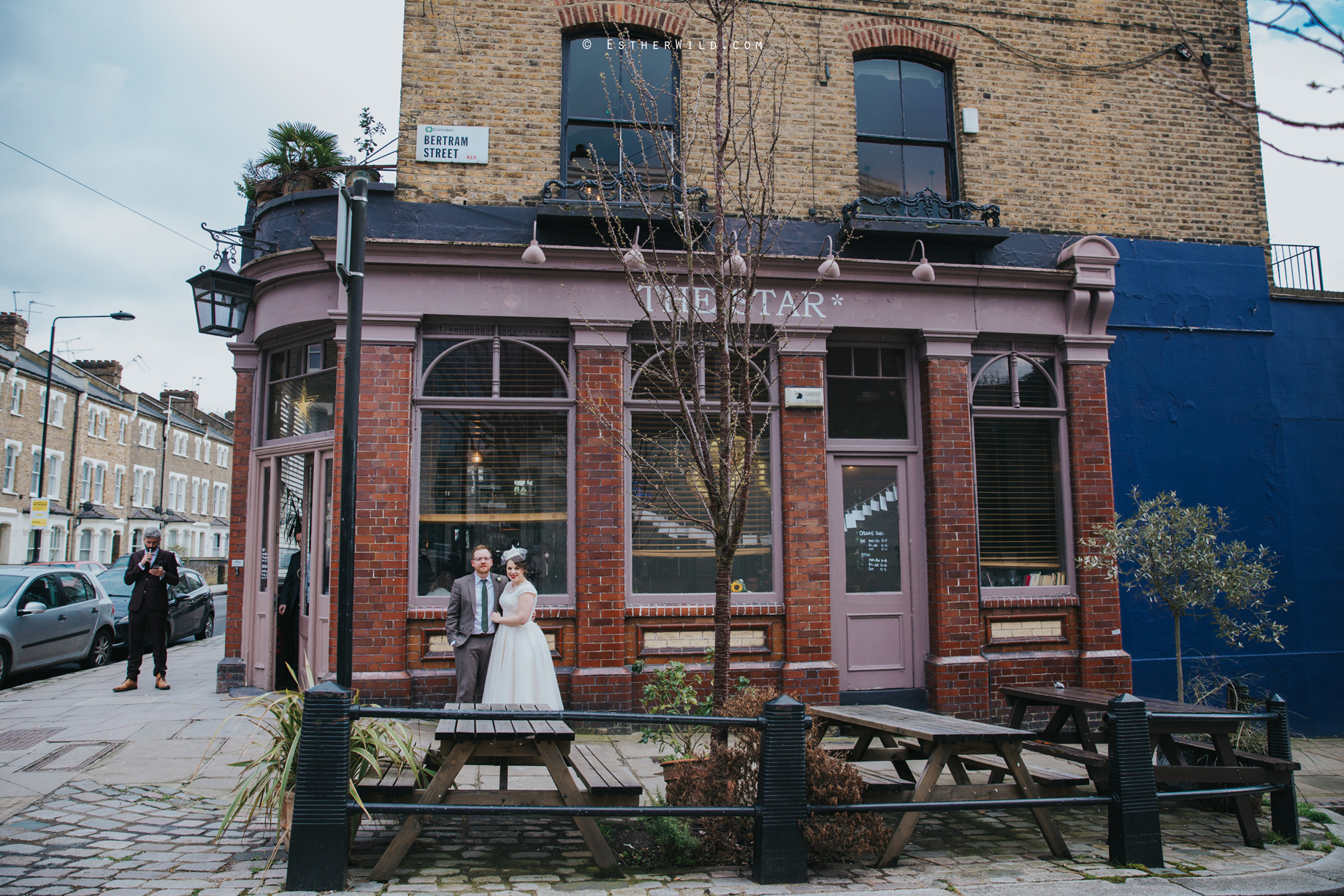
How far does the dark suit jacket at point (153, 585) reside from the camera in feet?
31.9

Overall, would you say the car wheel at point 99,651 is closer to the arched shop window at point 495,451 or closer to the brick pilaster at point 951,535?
the arched shop window at point 495,451

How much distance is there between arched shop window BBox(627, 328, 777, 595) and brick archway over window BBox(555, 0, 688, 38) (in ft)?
11.0

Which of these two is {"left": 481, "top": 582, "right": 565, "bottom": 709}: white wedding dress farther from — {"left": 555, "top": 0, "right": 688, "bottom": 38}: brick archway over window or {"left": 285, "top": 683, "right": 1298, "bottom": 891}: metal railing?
{"left": 555, "top": 0, "right": 688, "bottom": 38}: brick archway over window

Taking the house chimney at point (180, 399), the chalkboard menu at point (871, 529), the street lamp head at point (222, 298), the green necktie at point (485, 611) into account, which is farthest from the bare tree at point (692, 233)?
the house chimney at point (180, 399)

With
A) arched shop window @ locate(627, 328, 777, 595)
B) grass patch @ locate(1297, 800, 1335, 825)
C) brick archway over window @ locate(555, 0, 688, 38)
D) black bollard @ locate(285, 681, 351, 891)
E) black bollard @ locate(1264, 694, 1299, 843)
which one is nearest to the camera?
black bollard @ locate(285, 681, 351, 891)

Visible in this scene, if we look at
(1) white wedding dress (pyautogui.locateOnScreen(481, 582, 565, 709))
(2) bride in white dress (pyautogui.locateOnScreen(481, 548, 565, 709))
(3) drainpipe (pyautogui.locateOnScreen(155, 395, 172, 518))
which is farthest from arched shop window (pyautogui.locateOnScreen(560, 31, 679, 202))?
(3) drainpipe (pyautogui.locateOnScreen(155, 395, 172, 518))

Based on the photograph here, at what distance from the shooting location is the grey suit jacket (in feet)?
22.7

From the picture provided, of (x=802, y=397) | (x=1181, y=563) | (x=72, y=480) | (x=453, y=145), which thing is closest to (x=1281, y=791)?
(x=1181, y=563)

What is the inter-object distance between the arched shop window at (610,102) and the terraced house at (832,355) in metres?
0.04

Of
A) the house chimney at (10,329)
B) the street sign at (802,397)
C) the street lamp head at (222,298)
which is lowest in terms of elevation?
the street sign at (802,397)

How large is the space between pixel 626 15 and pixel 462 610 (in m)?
6.40

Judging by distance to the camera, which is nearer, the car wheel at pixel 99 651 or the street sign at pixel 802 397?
the street sign at pixel 802 397

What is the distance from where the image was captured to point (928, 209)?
9281mm

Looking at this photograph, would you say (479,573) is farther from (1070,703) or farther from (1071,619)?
(1071,619)
